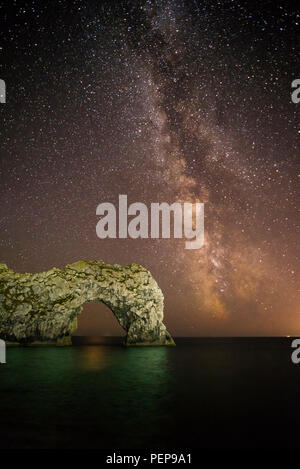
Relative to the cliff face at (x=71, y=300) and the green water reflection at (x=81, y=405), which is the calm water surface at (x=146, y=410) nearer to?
the green water reflection at (x=81, y=405)

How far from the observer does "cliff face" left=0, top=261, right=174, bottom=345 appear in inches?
2245

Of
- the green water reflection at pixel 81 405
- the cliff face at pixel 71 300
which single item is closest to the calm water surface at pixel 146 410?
the green water reflection at pixel 81 405

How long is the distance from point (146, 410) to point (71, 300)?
4117cm

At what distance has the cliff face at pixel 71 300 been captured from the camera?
187ft

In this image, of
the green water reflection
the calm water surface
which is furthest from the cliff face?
the calm water surface

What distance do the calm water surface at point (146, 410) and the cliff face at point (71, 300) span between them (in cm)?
2634

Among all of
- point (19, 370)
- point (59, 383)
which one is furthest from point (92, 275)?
point (59, 383)

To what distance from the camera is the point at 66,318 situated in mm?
57469

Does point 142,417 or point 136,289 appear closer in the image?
point 142,417

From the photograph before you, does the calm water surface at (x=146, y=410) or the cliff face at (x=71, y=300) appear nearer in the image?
the calm water surface at (x=146, y=410)

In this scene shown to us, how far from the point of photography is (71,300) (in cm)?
5778
